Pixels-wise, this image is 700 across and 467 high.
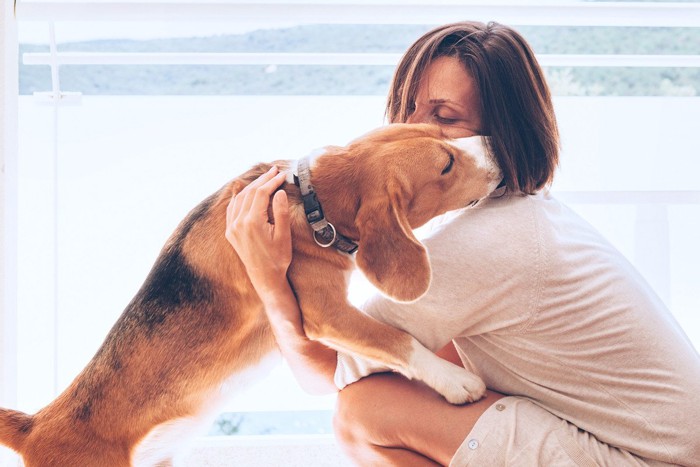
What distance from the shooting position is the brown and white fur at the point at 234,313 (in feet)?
5.00

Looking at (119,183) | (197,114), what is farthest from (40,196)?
(197,114)

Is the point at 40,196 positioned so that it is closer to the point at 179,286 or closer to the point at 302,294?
the point at 179,286

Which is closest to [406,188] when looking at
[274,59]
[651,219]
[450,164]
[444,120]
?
[450,164]

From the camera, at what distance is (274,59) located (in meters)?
2.22

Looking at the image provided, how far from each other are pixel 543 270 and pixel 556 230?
10 cm

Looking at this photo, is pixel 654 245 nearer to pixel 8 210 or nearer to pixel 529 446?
pixel 529 446

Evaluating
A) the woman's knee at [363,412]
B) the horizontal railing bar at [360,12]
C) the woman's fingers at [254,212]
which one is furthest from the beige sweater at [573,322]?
the horizontal railing bar at [360,12]

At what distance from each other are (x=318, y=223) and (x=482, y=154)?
41 centimetres

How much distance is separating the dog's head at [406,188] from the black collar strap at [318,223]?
6cm

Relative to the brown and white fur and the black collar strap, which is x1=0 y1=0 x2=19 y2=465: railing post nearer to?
the brown and white fur

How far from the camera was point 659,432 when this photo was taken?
4.66 feet

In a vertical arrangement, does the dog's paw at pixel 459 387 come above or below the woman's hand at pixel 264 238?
below

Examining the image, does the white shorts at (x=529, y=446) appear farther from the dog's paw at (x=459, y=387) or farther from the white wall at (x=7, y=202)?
the white wall at (x=7, y=202)

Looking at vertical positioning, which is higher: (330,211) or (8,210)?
(330,211)
